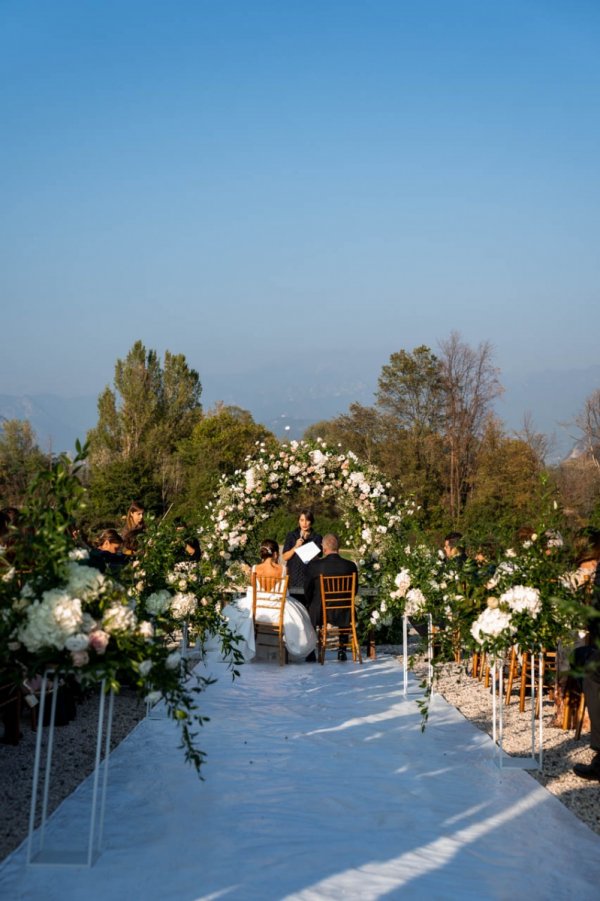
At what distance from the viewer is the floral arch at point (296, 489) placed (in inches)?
497

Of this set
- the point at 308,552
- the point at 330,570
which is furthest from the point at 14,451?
the point at 330,570

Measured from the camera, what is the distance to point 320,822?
17.3 feet

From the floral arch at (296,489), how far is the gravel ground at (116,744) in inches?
131

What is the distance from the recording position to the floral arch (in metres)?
12.6

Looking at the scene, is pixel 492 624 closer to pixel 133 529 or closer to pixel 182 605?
pixel 182 605

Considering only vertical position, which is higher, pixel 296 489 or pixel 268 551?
pixel 296 489

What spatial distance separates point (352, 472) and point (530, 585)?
267 inches

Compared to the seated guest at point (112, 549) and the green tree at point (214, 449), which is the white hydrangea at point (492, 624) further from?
the green tree at point (214, 449)

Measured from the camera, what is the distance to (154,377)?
184 ft

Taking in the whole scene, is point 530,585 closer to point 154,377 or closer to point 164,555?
point 164,555

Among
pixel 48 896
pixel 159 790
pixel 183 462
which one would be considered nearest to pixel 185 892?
pixel 48 896

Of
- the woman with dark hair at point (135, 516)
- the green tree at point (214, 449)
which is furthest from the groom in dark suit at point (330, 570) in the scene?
Result: the green tree at point (214, 449)

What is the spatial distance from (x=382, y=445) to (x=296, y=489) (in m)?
35.7

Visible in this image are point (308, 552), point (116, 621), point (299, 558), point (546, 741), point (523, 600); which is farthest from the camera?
point (299, 558)
